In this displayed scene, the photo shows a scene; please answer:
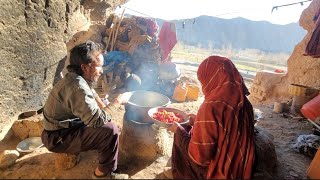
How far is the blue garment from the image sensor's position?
272 inches

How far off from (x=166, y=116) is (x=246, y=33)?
46843 millimetres

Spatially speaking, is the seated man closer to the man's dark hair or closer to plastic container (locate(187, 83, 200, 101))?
the man's dark hair

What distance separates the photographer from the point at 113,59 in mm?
7090

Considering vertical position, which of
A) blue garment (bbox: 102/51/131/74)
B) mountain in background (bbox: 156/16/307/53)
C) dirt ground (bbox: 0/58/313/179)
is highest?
mountain in background (bbox: 156/16/307/53)

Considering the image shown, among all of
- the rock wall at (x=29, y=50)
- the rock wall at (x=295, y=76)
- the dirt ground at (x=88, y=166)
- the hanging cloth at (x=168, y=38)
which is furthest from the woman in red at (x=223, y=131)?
the hanging cloth at (x=168, y=38)

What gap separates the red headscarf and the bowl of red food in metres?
0.55

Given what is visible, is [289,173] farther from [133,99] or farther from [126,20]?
[126,20]

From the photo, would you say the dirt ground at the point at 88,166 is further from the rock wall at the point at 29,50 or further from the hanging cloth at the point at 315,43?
the hanging cloth at the point at 315,43

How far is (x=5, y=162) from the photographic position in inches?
124

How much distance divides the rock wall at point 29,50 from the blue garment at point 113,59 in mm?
1800

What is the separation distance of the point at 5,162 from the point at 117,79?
428cm

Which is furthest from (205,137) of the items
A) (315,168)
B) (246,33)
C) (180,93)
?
(246,33)

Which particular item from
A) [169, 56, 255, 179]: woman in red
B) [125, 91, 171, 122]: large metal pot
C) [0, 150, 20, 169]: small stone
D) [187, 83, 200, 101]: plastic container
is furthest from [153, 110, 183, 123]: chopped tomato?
[187, 83, 200, 101]: plastic container

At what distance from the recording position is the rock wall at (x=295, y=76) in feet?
22.6
